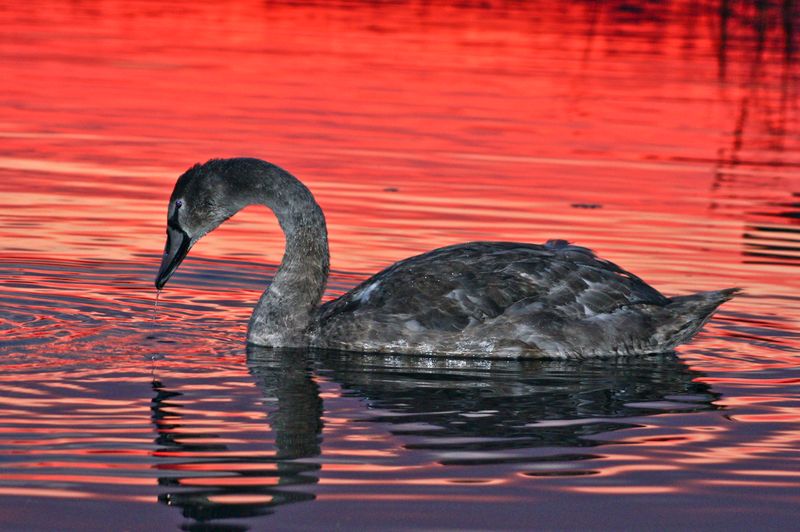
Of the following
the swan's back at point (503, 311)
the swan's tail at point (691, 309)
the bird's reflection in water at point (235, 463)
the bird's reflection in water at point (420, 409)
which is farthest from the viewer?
the swan's tail at point (691, 309)

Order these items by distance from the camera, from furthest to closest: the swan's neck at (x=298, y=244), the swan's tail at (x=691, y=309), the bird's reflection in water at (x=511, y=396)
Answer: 1. the swan's neck at (x=298, y=244)
2. the swan's tail at (x=691, y=309)
3. the bird's reflection in water at (x=511, y=396)

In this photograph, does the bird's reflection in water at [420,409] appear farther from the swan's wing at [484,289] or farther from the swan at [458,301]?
the swan's wing at [484,289]

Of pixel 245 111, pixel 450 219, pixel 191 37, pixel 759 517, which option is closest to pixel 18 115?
pixel 245 111

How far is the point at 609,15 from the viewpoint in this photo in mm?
44906

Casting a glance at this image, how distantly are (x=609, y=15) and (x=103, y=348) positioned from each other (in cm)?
3476

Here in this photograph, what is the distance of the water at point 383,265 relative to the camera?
8.37 m

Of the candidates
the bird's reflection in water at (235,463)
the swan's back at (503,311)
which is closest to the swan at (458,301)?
the swan's back at (503,311)

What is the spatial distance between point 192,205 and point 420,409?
3.20 metres

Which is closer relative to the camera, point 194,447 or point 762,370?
point 194,447

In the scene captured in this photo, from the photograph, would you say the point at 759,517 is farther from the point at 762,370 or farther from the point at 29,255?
the point at 29,255

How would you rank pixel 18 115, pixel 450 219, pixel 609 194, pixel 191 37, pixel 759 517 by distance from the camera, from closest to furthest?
pixel 759 517 < pixel 450 219 < pixel 609 194 < pixel 18 115 < pixel 191 37

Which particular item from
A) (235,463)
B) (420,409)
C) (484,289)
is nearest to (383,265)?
(484,289)

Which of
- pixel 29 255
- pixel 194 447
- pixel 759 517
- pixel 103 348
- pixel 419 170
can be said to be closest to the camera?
pixel 759 517

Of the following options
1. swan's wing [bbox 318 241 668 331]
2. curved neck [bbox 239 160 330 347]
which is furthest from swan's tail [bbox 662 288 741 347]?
curved neck [bbox 239 160 330 347]
